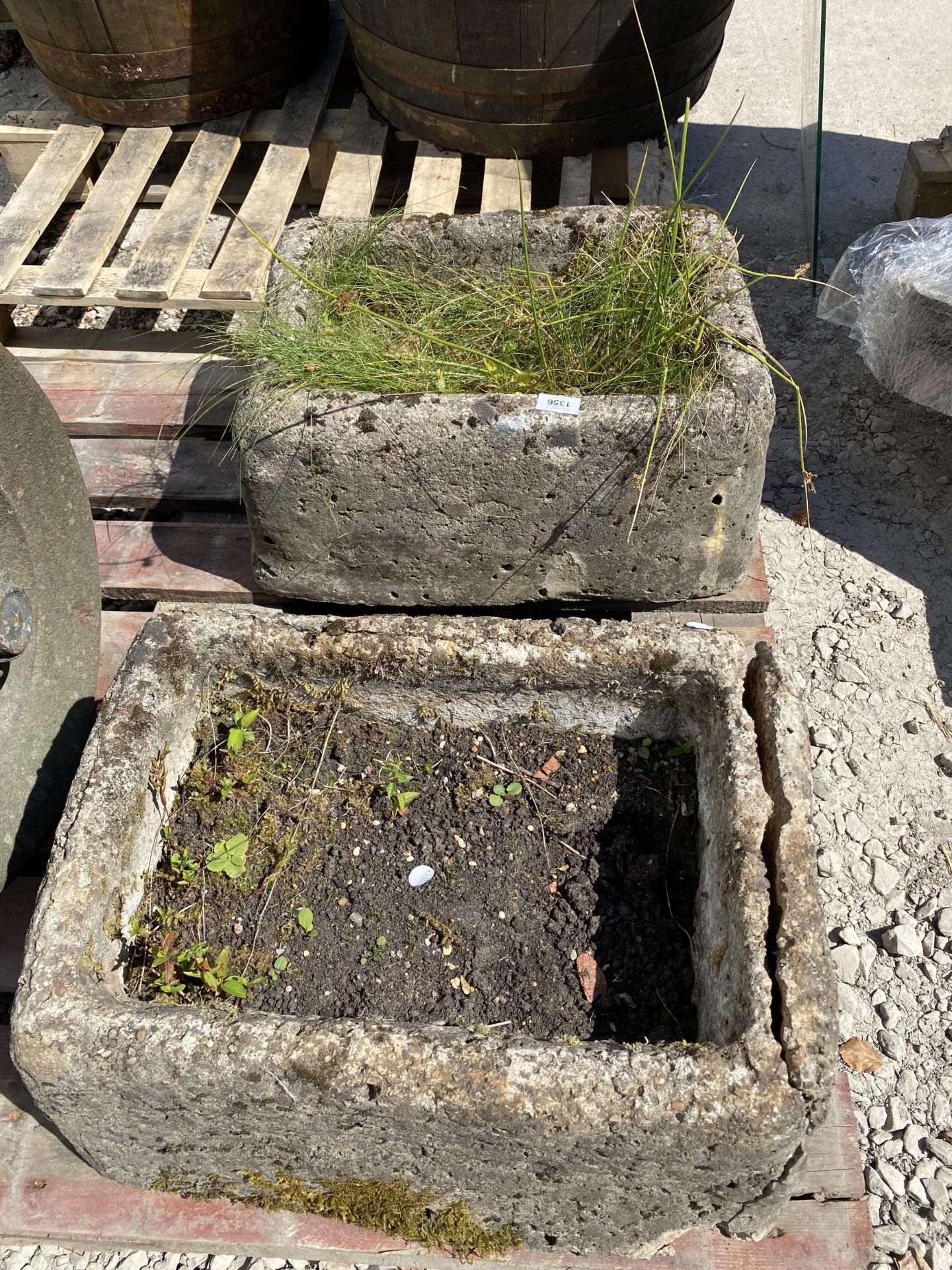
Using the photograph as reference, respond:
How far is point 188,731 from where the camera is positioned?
6.68 ft

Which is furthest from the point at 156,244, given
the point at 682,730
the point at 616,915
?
the point at 616,915

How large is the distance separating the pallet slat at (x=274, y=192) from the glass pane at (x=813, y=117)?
1644mm

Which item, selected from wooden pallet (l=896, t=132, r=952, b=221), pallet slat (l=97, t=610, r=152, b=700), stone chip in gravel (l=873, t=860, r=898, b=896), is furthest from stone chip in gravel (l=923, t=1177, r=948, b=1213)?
wooden pallet (l=896, t=132, r=952, b=221)

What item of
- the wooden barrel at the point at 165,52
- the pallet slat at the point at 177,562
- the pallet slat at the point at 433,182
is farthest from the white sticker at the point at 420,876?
the wooden barrel at the point at 165,52

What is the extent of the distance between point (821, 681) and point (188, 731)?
157 cm

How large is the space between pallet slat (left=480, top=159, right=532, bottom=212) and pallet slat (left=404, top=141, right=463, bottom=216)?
9 cm

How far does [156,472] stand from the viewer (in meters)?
2.74

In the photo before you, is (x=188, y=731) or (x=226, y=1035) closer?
(x=226, y=1035)

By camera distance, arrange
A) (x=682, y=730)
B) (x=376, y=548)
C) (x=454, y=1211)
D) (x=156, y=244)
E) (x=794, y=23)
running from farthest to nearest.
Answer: (x=794, y=23), (x=156, y=244), (x=376, y=548), (x=682, y=730), (x=454, y=1211)

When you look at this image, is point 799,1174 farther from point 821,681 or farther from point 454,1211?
point 821,681

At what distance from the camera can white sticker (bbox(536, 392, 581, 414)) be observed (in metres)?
1.99

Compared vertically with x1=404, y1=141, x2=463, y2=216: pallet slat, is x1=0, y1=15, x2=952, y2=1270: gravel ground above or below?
below

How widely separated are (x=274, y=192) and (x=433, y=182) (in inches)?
19.6

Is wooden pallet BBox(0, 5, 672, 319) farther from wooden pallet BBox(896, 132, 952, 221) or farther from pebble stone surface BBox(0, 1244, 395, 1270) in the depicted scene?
pebble stone surface BBox(0, 1244, 395, 1270)
